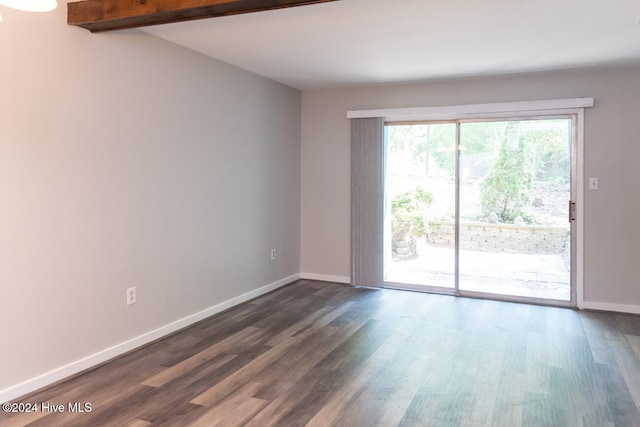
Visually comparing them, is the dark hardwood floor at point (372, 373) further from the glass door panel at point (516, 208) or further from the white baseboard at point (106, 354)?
the glass door panel at point (516, 208)

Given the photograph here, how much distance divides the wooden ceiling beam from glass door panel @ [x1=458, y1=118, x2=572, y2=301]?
123 inches

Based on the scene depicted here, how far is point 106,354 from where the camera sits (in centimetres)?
309

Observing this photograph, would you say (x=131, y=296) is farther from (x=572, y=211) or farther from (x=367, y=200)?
(x=572, y=211)

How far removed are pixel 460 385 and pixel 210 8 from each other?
8.60 ft

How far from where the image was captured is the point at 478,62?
408 centimetres

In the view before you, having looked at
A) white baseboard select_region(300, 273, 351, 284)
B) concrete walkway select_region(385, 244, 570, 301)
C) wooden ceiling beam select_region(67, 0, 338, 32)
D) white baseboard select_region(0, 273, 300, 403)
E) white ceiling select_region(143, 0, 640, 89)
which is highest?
white ceiling select_region(143, 0, 640, 89)

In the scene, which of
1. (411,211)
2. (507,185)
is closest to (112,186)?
(411,211)

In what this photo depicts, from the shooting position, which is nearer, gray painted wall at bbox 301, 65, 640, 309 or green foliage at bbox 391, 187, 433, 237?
gray painted wall at bbox 301, 65, 640, 309

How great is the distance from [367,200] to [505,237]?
5.04 feet

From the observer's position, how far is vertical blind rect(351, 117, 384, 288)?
5164 millimetres

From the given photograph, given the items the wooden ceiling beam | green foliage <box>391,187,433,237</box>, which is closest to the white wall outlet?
the wooden ceiling beam

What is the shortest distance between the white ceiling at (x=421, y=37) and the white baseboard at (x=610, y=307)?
2258mm

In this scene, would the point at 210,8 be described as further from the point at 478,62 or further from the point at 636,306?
the point at 636,306

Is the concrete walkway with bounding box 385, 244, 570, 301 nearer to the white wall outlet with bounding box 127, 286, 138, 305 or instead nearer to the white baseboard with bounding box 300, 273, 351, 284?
the white baseboard with bounding box 300, 273, 351, 284
